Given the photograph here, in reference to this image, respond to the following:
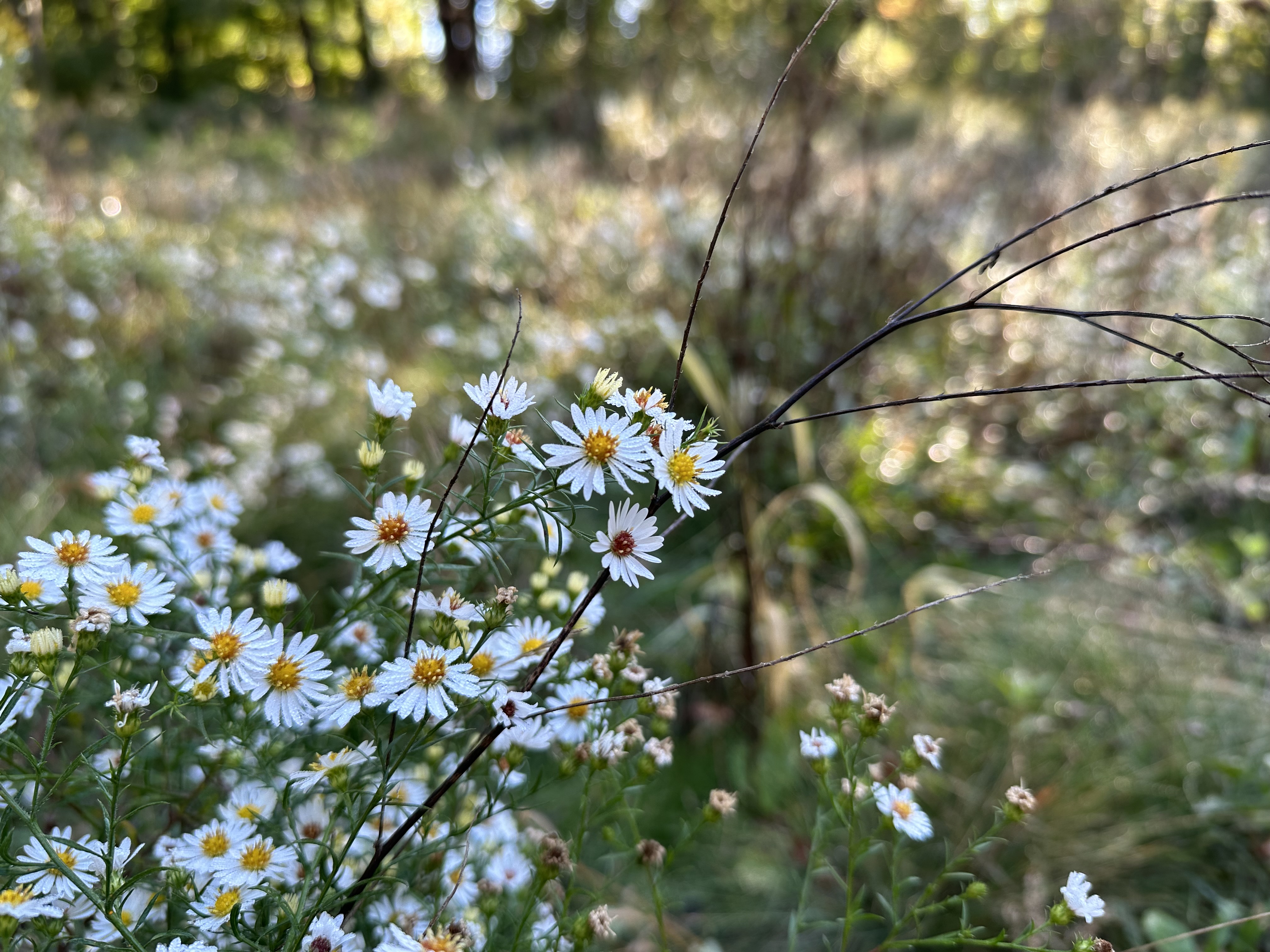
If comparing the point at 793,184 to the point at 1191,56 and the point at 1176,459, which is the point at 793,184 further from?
the point at 1191,56

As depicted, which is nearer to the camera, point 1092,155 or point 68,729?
point 68,729

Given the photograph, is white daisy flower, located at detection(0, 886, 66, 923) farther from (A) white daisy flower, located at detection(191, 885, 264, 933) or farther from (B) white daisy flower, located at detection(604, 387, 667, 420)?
(B) white daisy flower, located at detection(604, 387, 667, 420)

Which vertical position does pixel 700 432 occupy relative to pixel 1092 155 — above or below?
below

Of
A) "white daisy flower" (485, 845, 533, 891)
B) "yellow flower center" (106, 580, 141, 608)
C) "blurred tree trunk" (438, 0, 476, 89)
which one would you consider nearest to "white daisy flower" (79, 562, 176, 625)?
"yellow flower center" (106, 580, 141, 608)

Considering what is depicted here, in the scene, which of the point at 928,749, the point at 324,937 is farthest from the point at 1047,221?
the point at 324,937

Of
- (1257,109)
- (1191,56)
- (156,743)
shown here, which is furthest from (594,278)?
(1257,109)

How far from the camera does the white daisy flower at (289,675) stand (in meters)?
0.67

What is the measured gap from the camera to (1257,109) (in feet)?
18.4

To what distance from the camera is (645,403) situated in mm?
682

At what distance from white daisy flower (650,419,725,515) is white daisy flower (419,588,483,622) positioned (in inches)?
7.5

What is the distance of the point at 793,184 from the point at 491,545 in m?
2.40

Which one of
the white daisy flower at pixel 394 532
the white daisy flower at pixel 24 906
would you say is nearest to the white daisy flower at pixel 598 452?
the white daisy flower at pixel 394 532

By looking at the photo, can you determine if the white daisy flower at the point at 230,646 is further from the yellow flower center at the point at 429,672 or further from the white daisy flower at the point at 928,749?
the white daisy flower at the point at 928,749

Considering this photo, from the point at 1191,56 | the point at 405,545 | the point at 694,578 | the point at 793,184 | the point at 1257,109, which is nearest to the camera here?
the point at 405,545
